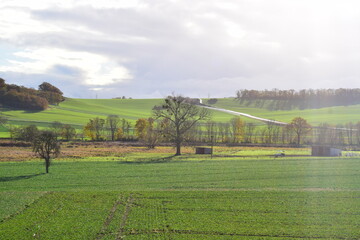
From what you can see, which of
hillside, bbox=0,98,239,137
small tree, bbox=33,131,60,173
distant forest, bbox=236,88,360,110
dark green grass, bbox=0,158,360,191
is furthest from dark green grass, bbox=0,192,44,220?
distant forest, bbox=236,88,360,110

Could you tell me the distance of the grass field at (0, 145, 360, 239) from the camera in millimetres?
21031

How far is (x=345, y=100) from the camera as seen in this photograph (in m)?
192

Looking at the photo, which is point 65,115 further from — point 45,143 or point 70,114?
point 45,143

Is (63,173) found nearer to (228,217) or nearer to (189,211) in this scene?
(189,211)

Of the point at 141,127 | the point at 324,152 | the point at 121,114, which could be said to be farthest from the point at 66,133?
the point at 121,114

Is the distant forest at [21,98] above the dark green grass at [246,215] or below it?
above

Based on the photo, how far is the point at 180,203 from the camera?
89.2 feet

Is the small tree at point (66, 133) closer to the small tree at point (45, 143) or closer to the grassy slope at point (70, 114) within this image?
the grassy slope at point (70, 114)

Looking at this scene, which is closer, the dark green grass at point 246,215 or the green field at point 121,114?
the dark green grass at point 246,215

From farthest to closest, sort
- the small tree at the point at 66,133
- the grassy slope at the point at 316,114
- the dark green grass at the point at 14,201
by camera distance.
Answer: the grassy slope at the point at 316,114 → the small tree at the point at 66,133 → the dark green grass at the point at 14,201

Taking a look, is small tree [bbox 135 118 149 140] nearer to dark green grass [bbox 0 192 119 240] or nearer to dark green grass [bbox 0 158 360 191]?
dark green grass [bbox 0 158 360 191]

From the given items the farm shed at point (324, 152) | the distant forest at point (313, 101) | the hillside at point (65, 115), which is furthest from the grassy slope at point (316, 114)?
the farm shed at point (324, 152)

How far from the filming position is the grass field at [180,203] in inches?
828

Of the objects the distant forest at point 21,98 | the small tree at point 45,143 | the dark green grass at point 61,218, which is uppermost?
the distant forest at point 21,98
